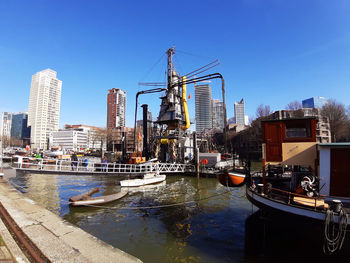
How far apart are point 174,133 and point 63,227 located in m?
30.7

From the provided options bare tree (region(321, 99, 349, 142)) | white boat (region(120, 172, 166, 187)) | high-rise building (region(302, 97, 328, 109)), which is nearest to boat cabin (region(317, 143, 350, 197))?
white boat (region(120, 172, 166, 187))

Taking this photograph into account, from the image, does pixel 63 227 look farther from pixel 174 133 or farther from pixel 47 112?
pixel 47 112

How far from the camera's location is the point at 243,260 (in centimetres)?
809

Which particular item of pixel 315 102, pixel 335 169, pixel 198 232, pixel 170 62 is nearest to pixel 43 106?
pixel 170 62

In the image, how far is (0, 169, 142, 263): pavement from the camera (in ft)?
14.9

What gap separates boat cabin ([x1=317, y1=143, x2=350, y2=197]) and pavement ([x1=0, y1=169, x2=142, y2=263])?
376 inches

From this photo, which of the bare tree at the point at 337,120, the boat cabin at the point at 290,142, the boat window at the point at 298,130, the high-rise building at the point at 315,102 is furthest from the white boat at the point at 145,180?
the high-rise building at the point at 315,102

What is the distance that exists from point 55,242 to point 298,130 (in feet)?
40.6

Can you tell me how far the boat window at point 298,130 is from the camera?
1055cm

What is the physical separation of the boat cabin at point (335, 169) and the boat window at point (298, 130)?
142cm

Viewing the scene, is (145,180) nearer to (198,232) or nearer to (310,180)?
(198,232)

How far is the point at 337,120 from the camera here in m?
67.4

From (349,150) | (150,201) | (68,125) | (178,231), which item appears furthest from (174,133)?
(68,125)

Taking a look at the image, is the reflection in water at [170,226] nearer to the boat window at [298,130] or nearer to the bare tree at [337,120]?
the boat window at [298,130]
